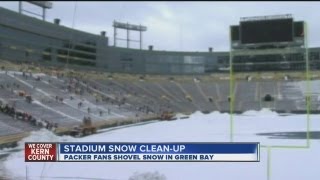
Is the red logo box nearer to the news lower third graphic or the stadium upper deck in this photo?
the news lower third graphic

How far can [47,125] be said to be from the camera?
2609 centimetres

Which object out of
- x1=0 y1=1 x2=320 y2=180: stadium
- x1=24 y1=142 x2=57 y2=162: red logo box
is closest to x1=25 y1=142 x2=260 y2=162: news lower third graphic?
x1=24 y1=142 x2=57 y2=162: red logo box

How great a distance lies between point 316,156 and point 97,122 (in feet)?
61.3

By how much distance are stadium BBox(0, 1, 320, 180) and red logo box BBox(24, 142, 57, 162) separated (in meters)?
1.26

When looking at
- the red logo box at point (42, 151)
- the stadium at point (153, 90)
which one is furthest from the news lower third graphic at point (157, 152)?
the stadium at point (153, 90)

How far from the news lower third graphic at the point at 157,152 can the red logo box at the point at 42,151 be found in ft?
0.07

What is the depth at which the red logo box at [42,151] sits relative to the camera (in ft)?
35.0

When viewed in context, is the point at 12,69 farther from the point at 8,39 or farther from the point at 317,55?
the point at 317,55

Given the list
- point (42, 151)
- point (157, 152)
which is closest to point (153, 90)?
point (42, 151)

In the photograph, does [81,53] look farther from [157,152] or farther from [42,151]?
[157,152]

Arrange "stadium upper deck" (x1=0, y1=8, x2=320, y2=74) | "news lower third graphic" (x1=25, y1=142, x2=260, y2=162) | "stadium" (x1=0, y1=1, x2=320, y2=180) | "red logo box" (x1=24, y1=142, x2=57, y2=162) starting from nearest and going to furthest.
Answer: "news lower third graphic" (x1=25, y1=142, x2=260, y2=162)
"red logo box" (x1=24, y1=142, x2=57, y2=162)
"stadium" (x1=0, y1=1, x2=320, y2=180)
"stadium upper deck" (x1=0, y1=8, x2=320, y2=74)

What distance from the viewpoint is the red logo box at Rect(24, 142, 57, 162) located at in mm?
10664

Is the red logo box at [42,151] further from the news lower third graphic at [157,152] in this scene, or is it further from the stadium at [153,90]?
the stadium at [153,90]

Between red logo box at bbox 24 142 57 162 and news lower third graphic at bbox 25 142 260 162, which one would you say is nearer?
news lower third graphic at bbox 25 142 260 162
